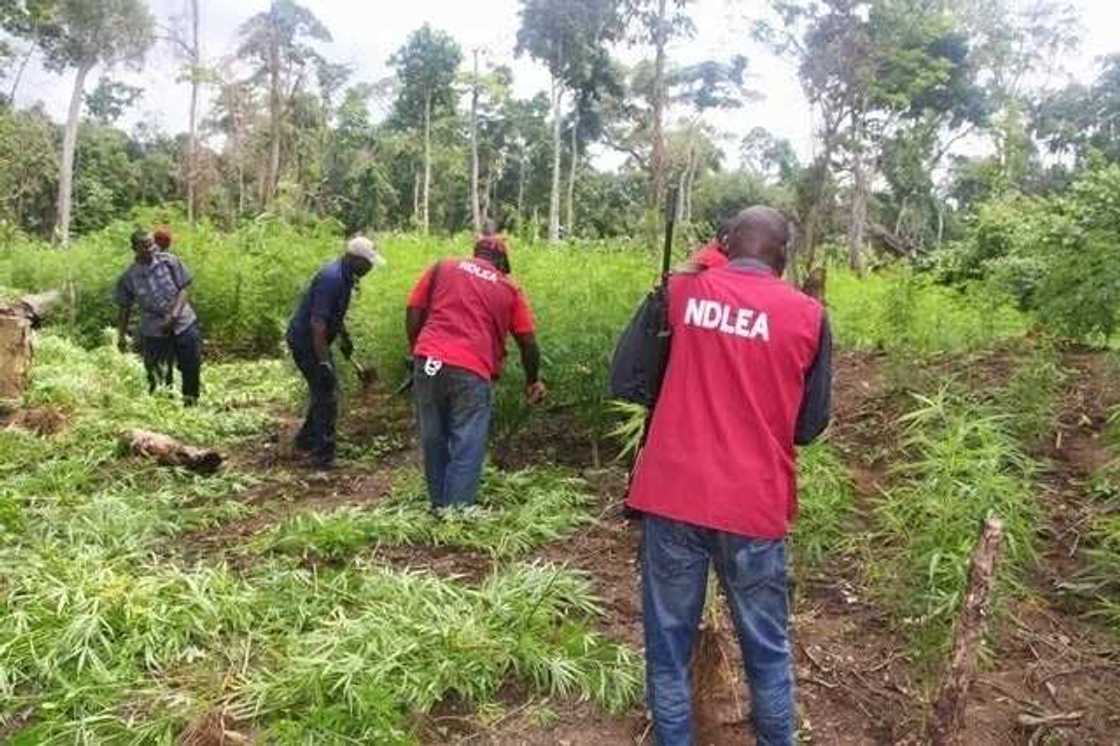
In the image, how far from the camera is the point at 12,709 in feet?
11.4

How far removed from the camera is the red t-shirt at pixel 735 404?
2.91 meters

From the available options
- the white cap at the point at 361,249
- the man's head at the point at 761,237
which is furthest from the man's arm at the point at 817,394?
the white cap at the point at 361,249

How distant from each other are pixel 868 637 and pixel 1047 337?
3.82 meters

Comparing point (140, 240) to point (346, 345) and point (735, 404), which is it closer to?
point (346, 345)

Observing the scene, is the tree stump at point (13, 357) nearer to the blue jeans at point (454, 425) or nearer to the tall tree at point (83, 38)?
the blue jeans at point (454, 425)

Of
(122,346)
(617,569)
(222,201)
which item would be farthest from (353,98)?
(617,569)

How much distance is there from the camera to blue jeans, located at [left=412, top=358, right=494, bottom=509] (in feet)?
17.8

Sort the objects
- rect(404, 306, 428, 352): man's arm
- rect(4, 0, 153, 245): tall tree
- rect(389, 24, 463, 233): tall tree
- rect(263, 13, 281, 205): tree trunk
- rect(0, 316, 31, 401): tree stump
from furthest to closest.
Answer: rect(389, 24, 463, 233): tall tree → rect(263, 13, 281, 205): tree trunk → rect(4, 0, 153, 245): tall tree → rect(0, 316, 31, 401): tree stump → rect(404, 306, 428, 352): man's arm

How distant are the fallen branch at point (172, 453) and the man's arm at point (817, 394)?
4.67 metres

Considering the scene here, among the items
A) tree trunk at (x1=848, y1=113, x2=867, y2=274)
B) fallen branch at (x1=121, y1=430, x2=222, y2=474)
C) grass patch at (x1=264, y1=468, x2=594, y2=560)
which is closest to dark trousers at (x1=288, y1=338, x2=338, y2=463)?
fallen branch at (x1=121, y1=430, x2=222, y2=474)

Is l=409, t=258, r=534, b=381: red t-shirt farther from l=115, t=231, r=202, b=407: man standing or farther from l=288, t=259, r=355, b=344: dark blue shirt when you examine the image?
l=115, t=231, r=202, b=407: man standing

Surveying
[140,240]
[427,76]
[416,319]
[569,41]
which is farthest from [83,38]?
[416,319]

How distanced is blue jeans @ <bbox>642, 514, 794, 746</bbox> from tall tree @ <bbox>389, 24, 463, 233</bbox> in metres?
36.7

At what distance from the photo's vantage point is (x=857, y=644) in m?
4.02
